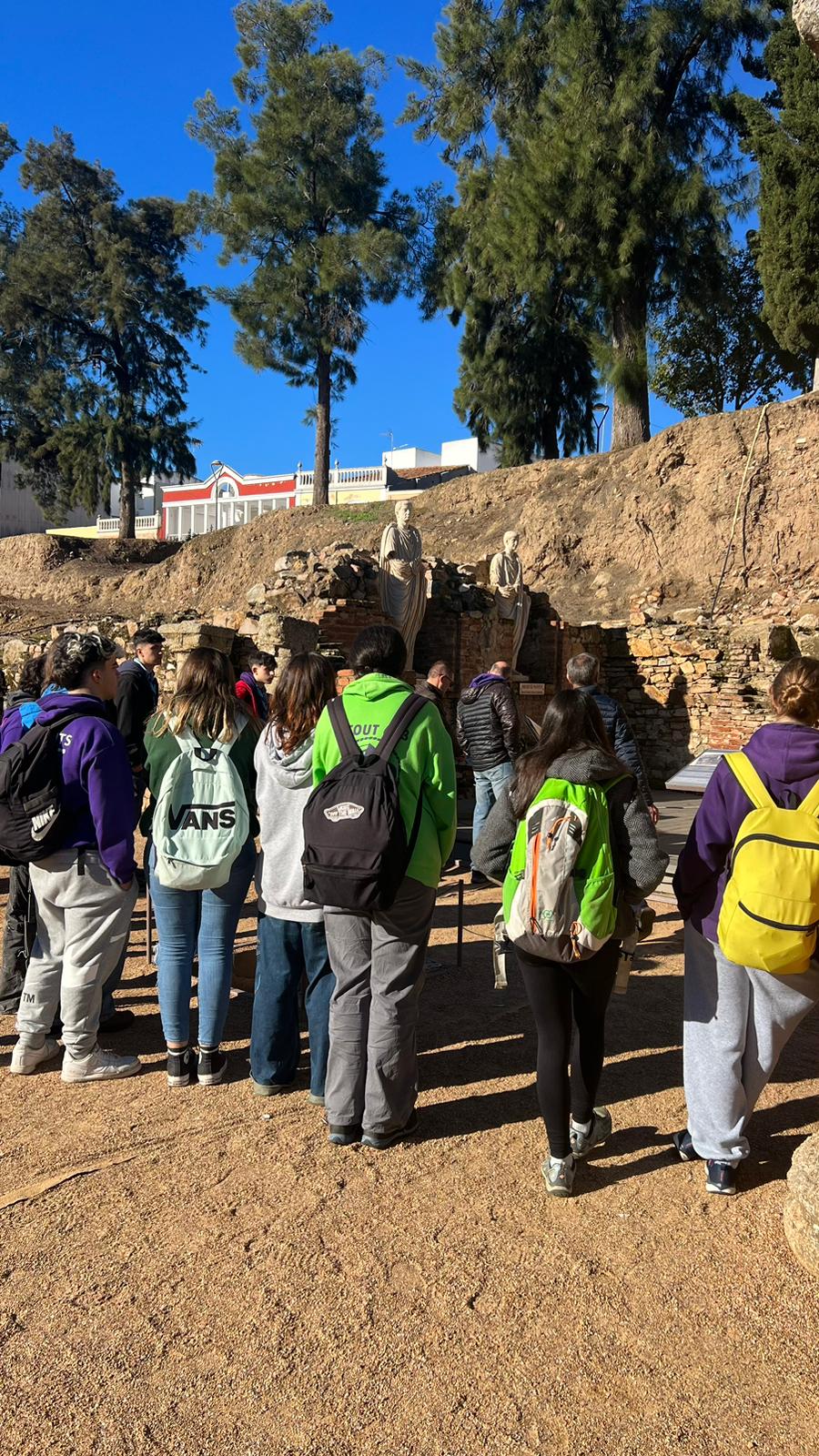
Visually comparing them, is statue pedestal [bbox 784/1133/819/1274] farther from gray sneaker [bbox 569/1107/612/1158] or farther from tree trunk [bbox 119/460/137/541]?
tree trunk [bbox 119/460/137/541]

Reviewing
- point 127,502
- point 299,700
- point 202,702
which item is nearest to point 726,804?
point 299,700

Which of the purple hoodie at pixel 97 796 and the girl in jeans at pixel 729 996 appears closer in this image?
the girl in jeans at pixel 729 996

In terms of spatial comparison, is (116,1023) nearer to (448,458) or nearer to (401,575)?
(401,575)

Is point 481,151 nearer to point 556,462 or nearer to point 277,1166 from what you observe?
point 556,462

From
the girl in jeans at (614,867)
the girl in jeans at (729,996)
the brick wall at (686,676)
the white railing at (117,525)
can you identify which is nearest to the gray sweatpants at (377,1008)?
the girl in jeans at (614,867)

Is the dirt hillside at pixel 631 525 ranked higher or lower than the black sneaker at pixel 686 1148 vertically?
higher

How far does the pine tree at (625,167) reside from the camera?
22.1m

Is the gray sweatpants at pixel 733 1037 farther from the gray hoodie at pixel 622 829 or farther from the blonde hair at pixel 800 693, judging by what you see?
the blonde hair at pixel 800 693

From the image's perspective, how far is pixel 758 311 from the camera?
2912cm

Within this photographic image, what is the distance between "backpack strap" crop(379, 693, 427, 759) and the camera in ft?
10.3

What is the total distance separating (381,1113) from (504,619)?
37.2ft

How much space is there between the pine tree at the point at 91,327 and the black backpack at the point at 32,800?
29.5 m

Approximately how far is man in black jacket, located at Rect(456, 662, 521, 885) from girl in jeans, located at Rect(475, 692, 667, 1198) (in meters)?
4.03

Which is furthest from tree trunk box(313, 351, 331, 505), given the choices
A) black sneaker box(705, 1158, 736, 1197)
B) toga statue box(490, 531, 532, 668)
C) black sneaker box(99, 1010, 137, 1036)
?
black sneaker box(705, 1158, 736, 1197)
